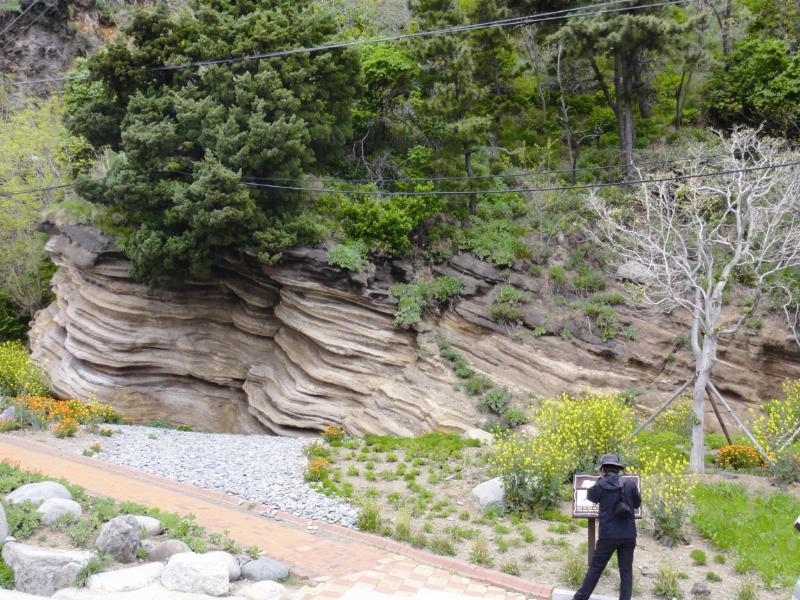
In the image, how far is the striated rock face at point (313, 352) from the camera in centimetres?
1595

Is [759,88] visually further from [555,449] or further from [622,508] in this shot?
[622,508]

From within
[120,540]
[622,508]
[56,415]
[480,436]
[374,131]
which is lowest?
[56,415]

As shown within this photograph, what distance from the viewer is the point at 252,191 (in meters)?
16.6

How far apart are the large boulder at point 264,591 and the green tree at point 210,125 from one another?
10195 mm

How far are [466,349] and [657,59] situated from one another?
14.6 metres

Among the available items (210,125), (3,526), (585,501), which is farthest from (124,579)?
(210,125)

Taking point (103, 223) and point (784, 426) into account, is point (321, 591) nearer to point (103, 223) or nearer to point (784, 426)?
point (784, 426)

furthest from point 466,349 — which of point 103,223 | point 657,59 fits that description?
point 657,59

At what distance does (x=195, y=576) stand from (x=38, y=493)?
3092 mm

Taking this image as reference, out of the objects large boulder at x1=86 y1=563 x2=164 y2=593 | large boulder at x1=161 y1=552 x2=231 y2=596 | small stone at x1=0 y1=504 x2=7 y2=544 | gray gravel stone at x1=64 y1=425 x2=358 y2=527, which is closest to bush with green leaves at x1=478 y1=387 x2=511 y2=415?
gray gravel stone at x1=64 y1=425 x2=358 y2=527

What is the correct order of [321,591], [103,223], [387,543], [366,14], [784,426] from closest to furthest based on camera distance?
[321,591]
[387,543]
[784,426]
[103,223]
[366,14]

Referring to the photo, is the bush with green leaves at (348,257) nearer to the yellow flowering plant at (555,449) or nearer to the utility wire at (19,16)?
the yellow flowering plant at (555,449)

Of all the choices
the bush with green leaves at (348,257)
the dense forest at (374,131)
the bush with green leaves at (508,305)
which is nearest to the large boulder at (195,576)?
the dense forest at (374,131)

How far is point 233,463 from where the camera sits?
12.4 m
